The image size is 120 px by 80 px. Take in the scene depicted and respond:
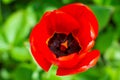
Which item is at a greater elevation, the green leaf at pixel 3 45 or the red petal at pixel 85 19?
the green leaf at pixel 3 45

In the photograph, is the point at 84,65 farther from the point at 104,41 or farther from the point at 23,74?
the point at 104,41

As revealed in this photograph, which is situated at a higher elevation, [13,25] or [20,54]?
[13,25]

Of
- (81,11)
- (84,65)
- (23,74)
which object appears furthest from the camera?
(23,74)

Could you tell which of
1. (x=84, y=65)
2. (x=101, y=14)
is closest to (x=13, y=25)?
(x=101, y=14)

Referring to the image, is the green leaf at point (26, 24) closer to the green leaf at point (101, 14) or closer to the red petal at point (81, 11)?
the green leaf at point (101, 14)

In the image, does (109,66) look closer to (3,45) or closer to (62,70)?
(3,45)

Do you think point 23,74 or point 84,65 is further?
point 23,74

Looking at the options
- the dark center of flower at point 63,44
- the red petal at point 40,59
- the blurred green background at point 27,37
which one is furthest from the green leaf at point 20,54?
the red petal at point 40,59
